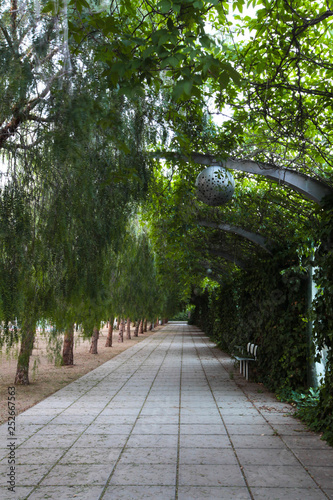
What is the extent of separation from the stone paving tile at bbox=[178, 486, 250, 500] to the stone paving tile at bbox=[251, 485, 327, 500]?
3.8 inches

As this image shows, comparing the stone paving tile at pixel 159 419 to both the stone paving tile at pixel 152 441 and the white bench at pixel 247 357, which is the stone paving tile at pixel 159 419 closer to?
the stone paving tile at pixel 152 441

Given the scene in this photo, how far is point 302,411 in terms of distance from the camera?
633 cm

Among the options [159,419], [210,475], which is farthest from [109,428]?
[210,475]

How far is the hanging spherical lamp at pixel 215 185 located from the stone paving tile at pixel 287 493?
103 inches

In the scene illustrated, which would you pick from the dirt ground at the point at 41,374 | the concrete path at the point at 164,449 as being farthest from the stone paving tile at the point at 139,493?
the dirt ground at the point at 41,374

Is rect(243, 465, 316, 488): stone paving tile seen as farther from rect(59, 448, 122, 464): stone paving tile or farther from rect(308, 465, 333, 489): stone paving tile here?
rect(59, 448, 122, 464): stone paving tile

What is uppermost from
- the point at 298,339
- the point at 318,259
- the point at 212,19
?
the point at 212,19

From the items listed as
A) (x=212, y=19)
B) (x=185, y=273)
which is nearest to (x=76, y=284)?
(x=212, y=19)

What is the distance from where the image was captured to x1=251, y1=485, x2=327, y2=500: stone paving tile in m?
3.55

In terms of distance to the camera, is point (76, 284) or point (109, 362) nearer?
point (76, 284)

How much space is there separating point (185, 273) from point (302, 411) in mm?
8385

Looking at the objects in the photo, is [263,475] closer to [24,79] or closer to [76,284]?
[76,284]

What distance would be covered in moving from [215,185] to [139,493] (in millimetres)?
2783

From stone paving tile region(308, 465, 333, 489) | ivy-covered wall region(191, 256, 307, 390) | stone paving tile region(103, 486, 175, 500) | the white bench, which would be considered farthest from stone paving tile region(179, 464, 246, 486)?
the white bench
